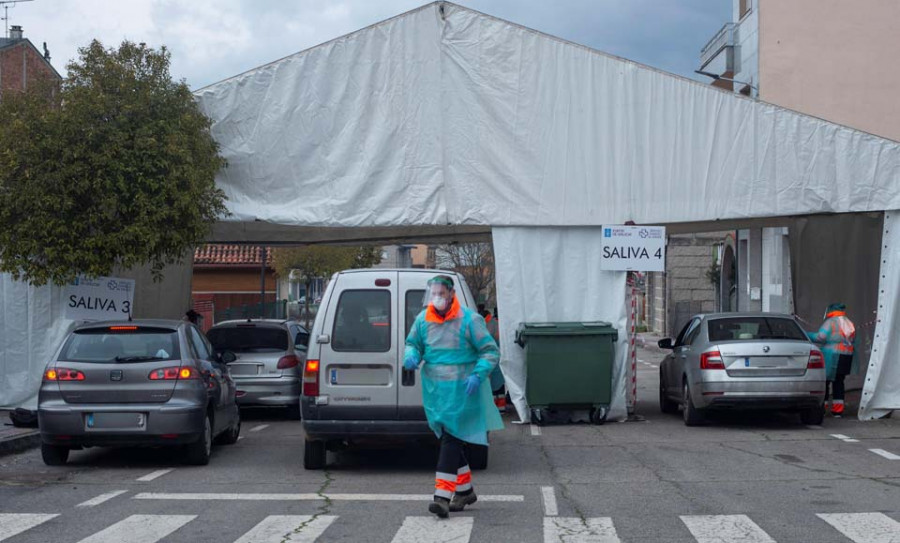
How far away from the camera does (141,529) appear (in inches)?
325

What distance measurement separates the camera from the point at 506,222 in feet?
53.2

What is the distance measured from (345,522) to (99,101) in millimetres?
8743

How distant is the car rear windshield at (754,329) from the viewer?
1491 centimetres

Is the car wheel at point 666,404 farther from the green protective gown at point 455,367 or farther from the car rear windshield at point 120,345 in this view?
the green protective gown at point 455,367

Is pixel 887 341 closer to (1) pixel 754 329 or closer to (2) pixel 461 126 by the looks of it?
(1) pixel 754 329

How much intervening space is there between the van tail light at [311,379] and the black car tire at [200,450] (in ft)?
4.81

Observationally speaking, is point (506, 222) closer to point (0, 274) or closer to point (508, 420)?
point (508, 420)

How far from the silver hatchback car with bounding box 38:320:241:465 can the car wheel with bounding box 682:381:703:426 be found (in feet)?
22.3

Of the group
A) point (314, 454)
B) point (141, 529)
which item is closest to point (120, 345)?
point (314, 454)

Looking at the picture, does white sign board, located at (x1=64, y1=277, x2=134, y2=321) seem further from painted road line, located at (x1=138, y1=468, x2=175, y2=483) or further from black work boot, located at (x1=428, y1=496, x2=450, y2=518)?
black work boot, located at (x1=428, y1=496, x2=450, y2=518)

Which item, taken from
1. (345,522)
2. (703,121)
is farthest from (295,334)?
(345,522)

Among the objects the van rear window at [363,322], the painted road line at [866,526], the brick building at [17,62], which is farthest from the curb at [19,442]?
the brick building at [17,62]

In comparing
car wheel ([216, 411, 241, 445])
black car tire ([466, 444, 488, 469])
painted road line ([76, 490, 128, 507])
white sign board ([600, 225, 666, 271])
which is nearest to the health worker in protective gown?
black car tire ([466, 444, 488, 469])

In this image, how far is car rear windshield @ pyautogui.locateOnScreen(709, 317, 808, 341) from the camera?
587 inches
